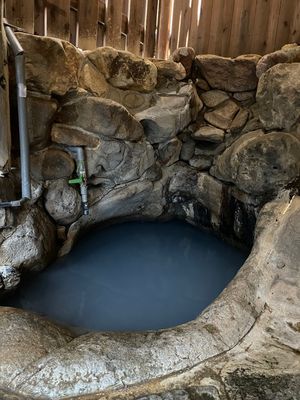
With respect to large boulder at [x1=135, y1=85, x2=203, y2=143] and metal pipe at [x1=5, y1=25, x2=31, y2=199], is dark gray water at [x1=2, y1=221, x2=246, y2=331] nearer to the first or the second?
metal pipe at [x1=5, y1=25, x2=31, y2=199]

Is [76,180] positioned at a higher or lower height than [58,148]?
lower

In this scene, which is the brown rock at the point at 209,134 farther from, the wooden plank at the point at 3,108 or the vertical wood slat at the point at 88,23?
the wooden plank at the point at 3,108

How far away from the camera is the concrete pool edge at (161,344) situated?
175 centimetres

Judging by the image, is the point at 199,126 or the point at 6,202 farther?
the point at 199,126

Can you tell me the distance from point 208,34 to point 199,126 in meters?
→ 1.41

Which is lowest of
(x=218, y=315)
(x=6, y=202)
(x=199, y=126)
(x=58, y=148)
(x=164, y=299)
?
(x=164, y=299)

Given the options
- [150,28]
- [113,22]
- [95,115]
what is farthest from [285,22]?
[95,115]

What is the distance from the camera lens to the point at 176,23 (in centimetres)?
506

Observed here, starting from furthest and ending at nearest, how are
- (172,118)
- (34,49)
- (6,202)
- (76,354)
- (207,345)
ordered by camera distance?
(172,118) < (34,49) < (6,202) < (207,345) < (76,354)

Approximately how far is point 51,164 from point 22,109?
0.77 metres

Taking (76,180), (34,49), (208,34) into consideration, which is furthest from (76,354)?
(208,34)

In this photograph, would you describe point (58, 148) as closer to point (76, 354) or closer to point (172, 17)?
point (76, 354)

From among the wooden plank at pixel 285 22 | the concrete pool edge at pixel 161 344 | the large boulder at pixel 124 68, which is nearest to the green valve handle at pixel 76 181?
the large boulder at pixel 124 68

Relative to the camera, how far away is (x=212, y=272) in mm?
3791
